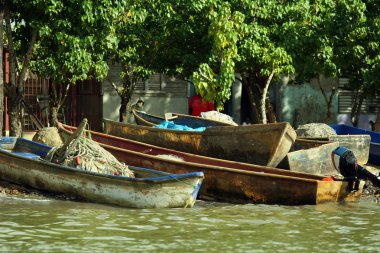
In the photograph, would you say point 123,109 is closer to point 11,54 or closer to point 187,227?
point 11,54

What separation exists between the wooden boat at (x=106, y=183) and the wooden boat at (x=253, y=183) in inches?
30.7

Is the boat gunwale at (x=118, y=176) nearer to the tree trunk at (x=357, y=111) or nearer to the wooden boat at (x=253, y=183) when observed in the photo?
the wooden boat at (x=253, y=183)

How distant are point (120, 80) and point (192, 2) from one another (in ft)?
24.2

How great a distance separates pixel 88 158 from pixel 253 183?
2.99m

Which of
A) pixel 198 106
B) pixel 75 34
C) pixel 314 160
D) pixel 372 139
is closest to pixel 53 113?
pixel 198 106

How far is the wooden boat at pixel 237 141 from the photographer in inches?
655

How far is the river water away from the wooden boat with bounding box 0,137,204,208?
7.8 inches

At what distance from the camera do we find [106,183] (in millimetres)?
14594

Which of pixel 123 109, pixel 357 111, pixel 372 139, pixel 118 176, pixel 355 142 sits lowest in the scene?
pixel 118 176

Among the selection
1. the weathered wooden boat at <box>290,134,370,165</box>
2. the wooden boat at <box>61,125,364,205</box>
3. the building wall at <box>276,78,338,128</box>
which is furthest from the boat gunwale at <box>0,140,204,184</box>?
the building wall at <box>276,78,338,128</box>

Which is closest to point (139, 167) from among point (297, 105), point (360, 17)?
point (360, 17)

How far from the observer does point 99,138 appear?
60.6 ft

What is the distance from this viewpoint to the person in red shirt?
28659mm

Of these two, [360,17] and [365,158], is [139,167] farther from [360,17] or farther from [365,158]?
[360,17]
